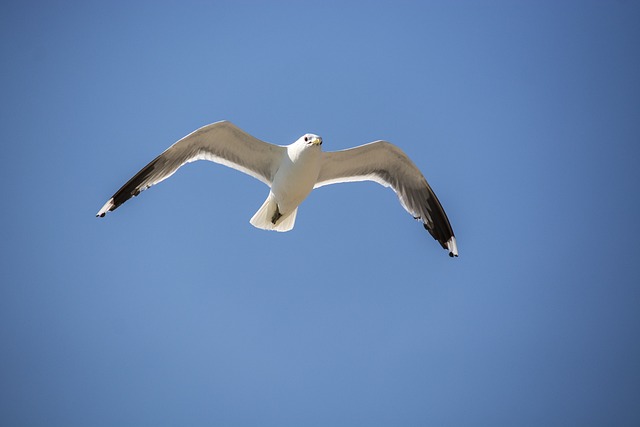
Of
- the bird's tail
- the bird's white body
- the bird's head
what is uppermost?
the bird's head

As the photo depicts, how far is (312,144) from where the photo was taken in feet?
26.3

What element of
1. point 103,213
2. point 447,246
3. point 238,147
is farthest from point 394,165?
point 103,213

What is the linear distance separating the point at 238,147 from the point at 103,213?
1.68 m

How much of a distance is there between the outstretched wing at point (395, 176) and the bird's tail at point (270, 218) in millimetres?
559

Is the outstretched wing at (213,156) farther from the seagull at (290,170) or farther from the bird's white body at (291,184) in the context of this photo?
the bird's white body at (291,184)

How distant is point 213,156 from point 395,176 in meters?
2.13

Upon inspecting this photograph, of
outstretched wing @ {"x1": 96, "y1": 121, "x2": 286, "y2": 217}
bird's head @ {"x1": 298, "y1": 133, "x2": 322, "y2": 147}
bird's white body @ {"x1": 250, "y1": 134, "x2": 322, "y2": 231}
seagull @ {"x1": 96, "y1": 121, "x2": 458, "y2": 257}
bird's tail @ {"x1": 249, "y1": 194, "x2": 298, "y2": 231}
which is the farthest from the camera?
bird's tail @ {"x1": 249, "y1": 194, "x2": 298, "y2": 231}

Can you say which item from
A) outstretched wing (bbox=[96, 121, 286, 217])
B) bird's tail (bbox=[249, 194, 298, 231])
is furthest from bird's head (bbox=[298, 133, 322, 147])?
bird's tail (bbox=[249, 194, 298, 231])

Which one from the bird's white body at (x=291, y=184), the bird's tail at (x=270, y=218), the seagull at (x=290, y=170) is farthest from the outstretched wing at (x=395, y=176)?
the bird's tail at (x=270, y=218)

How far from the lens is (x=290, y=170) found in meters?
8.35

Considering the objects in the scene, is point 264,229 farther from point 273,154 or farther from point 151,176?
point 151,176

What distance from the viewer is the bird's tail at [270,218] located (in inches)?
344

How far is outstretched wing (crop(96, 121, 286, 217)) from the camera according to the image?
8.54 m

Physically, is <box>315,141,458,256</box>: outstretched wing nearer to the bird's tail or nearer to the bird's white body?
the bird's white body
